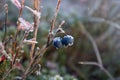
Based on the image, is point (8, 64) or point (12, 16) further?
point (12, 16)

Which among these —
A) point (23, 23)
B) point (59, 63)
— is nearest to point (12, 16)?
point (59, 63)

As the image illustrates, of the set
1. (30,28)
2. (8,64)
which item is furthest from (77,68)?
(30,28)

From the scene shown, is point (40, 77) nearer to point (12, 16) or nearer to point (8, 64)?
point (8, 64)

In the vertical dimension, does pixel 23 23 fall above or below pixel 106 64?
above

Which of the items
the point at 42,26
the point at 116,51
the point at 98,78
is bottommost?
the point at 98,78

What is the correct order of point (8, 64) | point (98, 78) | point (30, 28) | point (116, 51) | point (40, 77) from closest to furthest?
point (30, 28) → point (8, 64) → point (40, 77) → point (98, 78) → point (116, 51)

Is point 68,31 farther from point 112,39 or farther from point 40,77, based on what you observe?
point 40,77

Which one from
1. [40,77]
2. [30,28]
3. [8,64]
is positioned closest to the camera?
[30,28]

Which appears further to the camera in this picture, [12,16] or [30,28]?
[12,16]

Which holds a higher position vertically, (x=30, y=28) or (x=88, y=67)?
(x=30, y=28)
